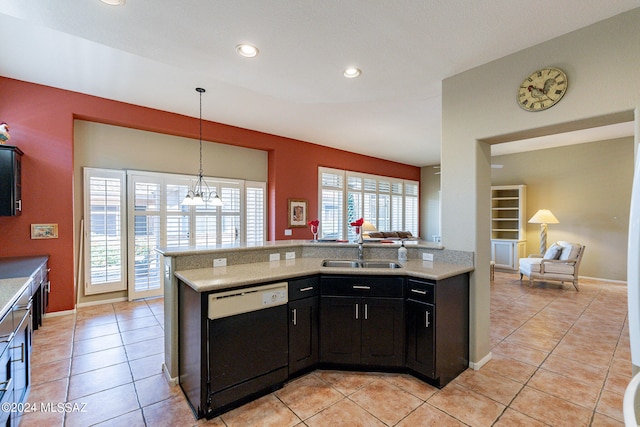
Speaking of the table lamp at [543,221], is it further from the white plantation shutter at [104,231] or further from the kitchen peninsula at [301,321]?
the white plantation shutter at [104,231]

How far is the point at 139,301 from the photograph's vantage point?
457 centimetres

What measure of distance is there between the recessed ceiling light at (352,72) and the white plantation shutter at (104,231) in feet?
12.3

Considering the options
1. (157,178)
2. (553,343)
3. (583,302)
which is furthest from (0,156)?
(583,302)

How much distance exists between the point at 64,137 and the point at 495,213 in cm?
887

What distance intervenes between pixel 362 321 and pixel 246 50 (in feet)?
8.27

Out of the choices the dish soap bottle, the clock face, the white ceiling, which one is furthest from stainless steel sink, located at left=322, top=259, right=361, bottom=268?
the clock face

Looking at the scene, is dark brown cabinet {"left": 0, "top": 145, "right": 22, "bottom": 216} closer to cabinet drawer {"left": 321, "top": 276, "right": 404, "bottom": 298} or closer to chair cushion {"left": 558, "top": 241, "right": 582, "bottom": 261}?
cabinet drawer {"left": 321, "top": 276, "right": 404, "bottom": 298}

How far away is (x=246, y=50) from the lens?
2.46 m

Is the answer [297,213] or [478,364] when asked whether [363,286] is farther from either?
[297,213]

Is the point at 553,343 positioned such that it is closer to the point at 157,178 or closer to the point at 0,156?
the point at 157,178

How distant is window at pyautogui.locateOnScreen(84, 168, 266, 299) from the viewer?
4.28 meters

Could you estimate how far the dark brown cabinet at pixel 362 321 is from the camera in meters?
2.52

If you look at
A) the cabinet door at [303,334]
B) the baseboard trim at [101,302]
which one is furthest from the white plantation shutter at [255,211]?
the cabinet door at [303,334]

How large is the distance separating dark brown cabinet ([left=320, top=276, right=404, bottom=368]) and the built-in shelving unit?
5820 mm
